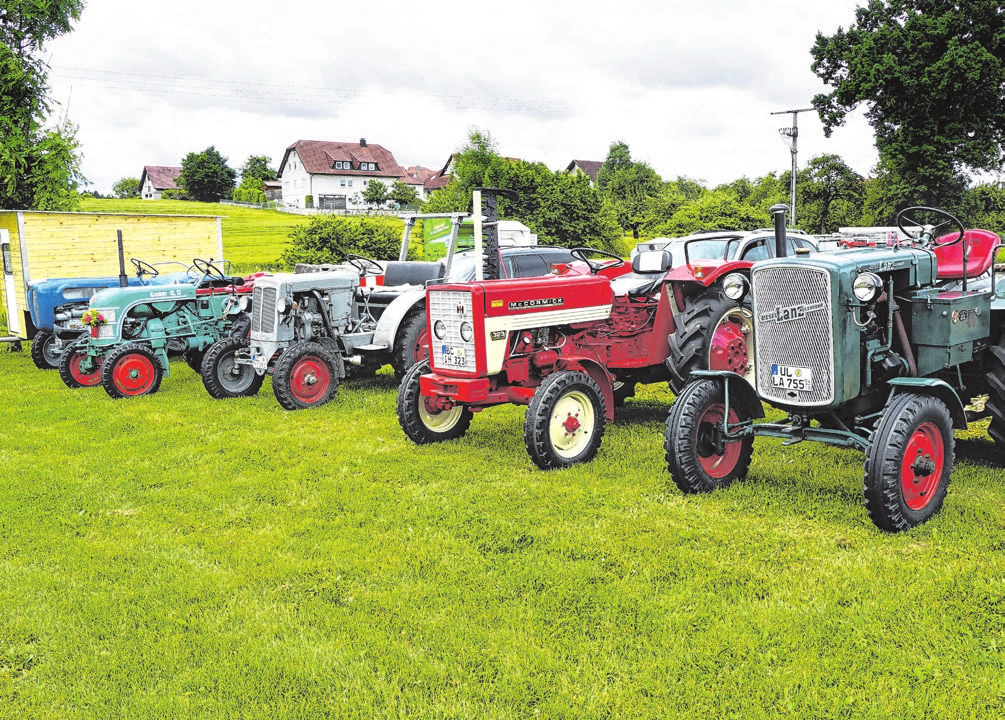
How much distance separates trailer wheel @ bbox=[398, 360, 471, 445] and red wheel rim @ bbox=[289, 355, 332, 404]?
6.83 feet

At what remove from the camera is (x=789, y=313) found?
4.54 m

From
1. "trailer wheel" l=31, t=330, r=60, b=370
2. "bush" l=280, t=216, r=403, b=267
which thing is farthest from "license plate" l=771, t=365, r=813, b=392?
"bush" l=280, t=216, r=403, b=267

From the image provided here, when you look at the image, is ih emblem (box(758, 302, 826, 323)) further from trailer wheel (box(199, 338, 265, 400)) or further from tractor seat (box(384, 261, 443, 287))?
trailer wheel (box(199, 338, 265, 400))

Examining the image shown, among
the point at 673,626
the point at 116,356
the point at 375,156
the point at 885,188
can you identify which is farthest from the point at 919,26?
the point at 375,156

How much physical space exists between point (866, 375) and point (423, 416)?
3263 mm

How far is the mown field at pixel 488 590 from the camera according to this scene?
116 inches

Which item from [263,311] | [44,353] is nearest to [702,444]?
[263,311]

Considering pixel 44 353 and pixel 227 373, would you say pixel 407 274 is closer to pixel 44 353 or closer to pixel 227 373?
pixel 227 373

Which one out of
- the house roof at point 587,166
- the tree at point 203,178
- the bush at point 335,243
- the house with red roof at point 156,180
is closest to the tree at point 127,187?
the house with red roof at point 156,180

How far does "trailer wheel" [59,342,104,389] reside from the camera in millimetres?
9711

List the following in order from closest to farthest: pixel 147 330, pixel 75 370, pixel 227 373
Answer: pixel 227 373, pixel 147 330, pixel 75 370

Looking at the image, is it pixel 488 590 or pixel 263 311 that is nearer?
pixel 488 590

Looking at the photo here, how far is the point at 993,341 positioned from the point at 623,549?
3013mm

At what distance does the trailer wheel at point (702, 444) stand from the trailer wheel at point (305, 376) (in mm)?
4263
